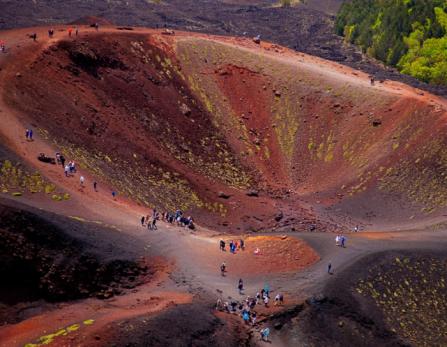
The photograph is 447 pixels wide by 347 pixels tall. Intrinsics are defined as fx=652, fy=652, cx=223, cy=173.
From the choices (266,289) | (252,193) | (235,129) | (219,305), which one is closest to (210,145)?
(235,129)

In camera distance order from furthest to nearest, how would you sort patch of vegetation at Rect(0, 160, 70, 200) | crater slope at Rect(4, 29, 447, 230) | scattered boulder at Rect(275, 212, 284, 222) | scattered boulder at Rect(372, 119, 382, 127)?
scattered boulder at Rect(372, 119, 382, 127)
scattered boulder at Rect(275, 212, 284, 222)
crater slope at Rect(4, 29, 447, 230)
patch of vegetation at Rect(0, 160, 70, 200)

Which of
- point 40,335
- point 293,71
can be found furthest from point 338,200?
point 40,335

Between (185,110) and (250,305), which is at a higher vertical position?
(185,110)

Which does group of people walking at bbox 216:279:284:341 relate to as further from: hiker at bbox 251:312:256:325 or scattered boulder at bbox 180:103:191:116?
scattered boulder at bbox 180:103:191:116

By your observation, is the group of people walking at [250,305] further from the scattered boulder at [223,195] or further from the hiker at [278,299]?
the scattered boulder at [223,195]

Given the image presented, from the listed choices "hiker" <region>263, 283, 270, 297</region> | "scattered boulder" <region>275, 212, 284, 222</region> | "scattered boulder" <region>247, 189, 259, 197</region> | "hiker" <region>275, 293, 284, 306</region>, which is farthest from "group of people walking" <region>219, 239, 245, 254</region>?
"scattered boulder" <region>247, 189, 259, 197</region>

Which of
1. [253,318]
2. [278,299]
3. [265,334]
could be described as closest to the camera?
[265,334]

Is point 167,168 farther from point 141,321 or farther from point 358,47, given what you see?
point 358,47

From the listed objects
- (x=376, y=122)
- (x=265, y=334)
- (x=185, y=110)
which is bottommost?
(x=265, y=334)

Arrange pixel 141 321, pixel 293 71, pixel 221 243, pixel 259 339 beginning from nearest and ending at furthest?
1. pixel 141 321
2. pixel 259 339
3. pixel 221 243
4. pixel 293 71

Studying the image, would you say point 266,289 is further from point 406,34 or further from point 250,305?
point 406,34

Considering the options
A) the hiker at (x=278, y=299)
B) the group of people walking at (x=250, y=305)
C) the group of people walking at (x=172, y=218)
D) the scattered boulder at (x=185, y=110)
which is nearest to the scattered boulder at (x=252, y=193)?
the scattered boulder at (x=185, y=110)
